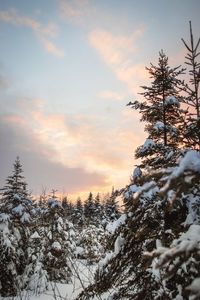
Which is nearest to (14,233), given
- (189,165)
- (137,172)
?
(137,172)

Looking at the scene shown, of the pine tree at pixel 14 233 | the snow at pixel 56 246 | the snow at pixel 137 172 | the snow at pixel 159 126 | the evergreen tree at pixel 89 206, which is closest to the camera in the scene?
the snow at pixel 137 172

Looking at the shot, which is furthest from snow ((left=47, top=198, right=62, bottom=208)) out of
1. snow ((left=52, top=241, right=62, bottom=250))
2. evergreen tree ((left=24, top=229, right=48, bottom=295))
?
evergreen tree ((left=24, top=229, right=48, bottom=295))

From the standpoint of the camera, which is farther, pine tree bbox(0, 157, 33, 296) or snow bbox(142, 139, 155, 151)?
pine tree bbox(0, 157, 33, 296)

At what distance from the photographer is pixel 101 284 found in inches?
253

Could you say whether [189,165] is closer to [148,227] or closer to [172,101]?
[148,227]

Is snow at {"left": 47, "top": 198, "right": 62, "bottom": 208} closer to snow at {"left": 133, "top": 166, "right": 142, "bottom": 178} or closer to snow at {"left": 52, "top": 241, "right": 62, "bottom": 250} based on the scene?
snow at {"left": 52, "top": 241, "right": 62, "bottom": 250}

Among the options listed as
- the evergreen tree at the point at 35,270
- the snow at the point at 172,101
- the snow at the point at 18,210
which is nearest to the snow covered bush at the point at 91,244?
the evergreen tree at the point at 35,270

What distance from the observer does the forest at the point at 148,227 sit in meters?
2.90

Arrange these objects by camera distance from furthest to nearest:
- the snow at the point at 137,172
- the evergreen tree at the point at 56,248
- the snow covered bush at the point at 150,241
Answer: the evergreen tree at the point at 56,248, the snow at the point at 137,172, the snow covered bush at the point at 150,241

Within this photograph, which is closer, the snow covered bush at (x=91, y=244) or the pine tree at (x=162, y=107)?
the pine tree at (x=162, y=107)

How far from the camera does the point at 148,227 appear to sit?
21.2 ft

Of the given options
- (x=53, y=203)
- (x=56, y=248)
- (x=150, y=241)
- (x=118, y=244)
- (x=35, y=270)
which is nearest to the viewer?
Answer: (x=118, y=244)

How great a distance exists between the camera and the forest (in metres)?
2.90

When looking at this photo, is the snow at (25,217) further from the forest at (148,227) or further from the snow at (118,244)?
the snow at (118,244)
